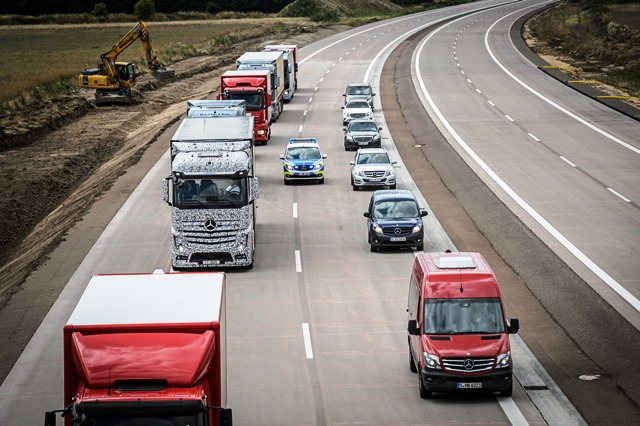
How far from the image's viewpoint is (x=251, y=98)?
55562mm

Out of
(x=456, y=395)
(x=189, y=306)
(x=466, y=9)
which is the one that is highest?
(x=189, y=306)

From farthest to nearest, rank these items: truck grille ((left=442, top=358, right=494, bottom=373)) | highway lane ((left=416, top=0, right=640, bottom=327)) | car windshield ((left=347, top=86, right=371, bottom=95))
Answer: car windshield ((left=347, top=86, right=371, bottom=95)) < highway lane ((left=416, top=0, right=640, bottom=327)) < truck grille ((left=442, top=358, right=494, bottom=373))

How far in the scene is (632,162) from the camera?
166 ft

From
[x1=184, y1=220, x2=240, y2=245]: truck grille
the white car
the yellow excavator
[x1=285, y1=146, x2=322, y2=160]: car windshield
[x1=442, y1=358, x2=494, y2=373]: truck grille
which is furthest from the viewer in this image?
the yellow excavator

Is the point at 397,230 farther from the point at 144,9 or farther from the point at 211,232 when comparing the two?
the point at 144,9

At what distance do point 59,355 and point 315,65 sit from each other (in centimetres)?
7504

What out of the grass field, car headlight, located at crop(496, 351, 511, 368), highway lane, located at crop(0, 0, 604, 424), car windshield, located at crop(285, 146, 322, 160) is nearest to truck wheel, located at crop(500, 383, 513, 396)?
highway lane, located at crop(0, 0, 604, 424)

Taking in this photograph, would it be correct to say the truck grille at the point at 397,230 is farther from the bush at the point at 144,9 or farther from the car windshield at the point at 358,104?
the bush at the point at 144,9

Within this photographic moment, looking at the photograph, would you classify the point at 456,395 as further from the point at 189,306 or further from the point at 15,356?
the point at 15,356

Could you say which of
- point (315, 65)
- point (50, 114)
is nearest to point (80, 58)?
point (315, 65)

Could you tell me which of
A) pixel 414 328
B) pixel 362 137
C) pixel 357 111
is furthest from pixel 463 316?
pixel 357 111

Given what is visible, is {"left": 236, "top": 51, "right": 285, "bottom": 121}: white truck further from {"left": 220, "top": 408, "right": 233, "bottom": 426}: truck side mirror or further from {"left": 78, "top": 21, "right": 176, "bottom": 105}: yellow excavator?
{"left": 220, "top": 408, "right": 233, "bottom": 426}: truck side mirror

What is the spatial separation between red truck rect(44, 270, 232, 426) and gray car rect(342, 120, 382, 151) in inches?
1529

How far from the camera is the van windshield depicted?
2073cm
